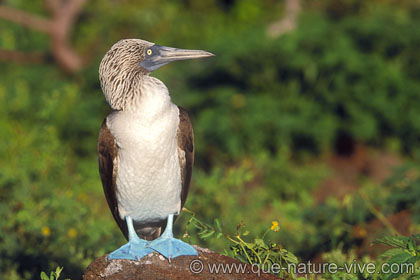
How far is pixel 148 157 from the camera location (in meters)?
3.53

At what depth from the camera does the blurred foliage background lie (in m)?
5.61

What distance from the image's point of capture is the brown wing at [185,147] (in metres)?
3.83

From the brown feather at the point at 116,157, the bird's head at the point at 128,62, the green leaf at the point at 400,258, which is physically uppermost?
the bird's head at the point at 128,62

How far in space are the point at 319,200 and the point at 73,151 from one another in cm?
346

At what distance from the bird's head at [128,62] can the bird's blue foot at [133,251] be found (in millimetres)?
804

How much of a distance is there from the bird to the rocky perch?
1.7 inches

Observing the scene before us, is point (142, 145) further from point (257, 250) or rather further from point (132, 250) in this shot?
point (257, 250)

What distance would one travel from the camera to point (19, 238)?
5.27m

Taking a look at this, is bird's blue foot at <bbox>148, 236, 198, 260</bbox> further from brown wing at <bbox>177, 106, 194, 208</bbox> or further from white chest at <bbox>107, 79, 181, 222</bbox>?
brown wing at <bbox>177, 106, 194, 208</bbox>

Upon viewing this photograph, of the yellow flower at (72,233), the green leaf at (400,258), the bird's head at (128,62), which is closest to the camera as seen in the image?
the green leaf at (400,258)

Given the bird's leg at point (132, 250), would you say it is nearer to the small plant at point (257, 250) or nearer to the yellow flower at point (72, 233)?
the small plant at point (257, 250)

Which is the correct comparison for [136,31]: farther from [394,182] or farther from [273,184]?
[394,182]

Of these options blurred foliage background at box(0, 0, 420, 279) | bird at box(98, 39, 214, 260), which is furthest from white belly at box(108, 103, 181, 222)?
blurred foliage background at box(0, 0, 420, 279)

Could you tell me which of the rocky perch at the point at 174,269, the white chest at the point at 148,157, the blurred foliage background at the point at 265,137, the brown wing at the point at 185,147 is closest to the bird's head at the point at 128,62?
the white chest at the point at 148,157
